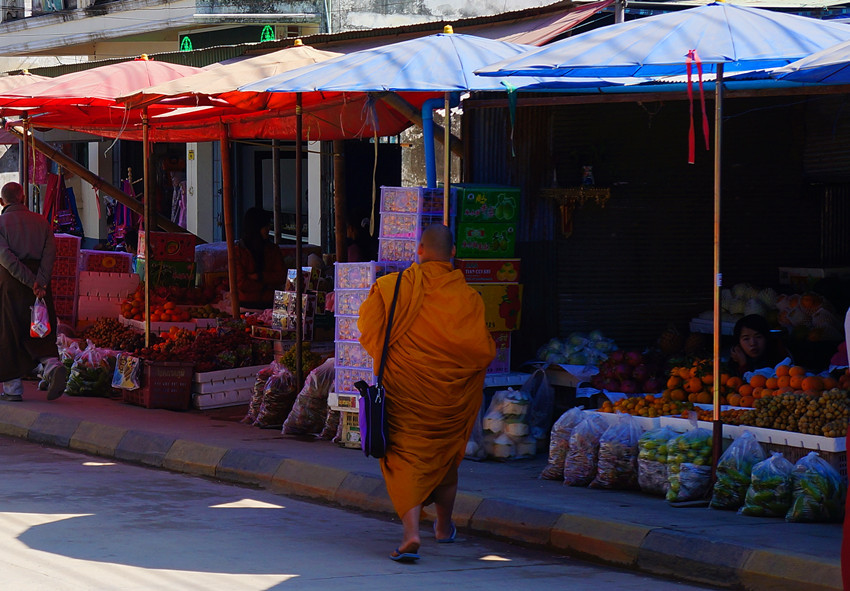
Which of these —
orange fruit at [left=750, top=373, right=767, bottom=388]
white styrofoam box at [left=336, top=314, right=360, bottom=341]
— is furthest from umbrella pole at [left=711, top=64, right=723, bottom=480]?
white styrofoam box at [left=336, top=314, right=360, bottom=341]

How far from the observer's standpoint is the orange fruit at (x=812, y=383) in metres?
7.98

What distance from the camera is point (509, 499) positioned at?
7.66 metres

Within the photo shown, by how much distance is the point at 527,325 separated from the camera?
33.7ft

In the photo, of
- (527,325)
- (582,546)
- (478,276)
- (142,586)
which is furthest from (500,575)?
(527,325)

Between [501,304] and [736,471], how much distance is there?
Result: 2.65 meters

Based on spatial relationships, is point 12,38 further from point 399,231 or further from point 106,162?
point 399,231

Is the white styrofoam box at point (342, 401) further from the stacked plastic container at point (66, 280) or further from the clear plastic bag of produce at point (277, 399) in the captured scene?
the stacked plastic container at point (66, 280)

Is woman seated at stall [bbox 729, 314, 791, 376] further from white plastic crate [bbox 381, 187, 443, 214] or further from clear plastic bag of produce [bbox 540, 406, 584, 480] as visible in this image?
white plastic crate [bbox 381, 187, 443, 214]

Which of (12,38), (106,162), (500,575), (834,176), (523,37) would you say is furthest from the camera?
(12,38)

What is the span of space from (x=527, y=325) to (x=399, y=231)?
1564mm

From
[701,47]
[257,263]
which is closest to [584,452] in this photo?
[701,47]

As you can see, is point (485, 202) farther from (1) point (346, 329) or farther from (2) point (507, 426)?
(2) point (507, 426)

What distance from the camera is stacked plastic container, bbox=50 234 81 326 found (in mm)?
13586

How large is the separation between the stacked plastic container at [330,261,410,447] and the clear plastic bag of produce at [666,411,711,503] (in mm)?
2405
